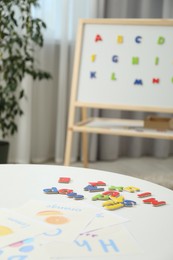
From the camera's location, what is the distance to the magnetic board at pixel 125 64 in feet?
6.83

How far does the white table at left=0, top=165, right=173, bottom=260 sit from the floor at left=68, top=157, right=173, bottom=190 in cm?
161

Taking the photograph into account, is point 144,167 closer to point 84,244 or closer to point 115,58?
point 115,58

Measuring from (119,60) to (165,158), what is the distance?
136 centimetres

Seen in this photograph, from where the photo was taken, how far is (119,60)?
2.13 metres

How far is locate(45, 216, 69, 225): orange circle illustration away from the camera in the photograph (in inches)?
25.1

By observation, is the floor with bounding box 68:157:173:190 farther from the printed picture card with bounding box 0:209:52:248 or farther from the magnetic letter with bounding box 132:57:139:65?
the printed picture card with bounding box 0:209:52:248

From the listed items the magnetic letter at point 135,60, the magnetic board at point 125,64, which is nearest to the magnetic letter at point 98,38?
the magnetic board at point 125,64

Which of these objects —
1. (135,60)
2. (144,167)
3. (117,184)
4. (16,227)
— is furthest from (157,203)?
(144,167)

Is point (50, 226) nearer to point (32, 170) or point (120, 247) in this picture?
point (120, 247)

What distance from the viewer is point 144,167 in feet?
9.55

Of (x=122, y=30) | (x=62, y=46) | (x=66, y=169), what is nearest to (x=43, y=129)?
(x=62, y=46)

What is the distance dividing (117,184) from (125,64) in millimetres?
1328

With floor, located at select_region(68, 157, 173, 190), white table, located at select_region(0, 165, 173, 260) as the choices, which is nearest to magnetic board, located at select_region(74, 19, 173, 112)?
floor, located at select_region(68, 157, 173, 190)

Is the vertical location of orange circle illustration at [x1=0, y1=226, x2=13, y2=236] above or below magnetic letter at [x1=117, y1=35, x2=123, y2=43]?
below
